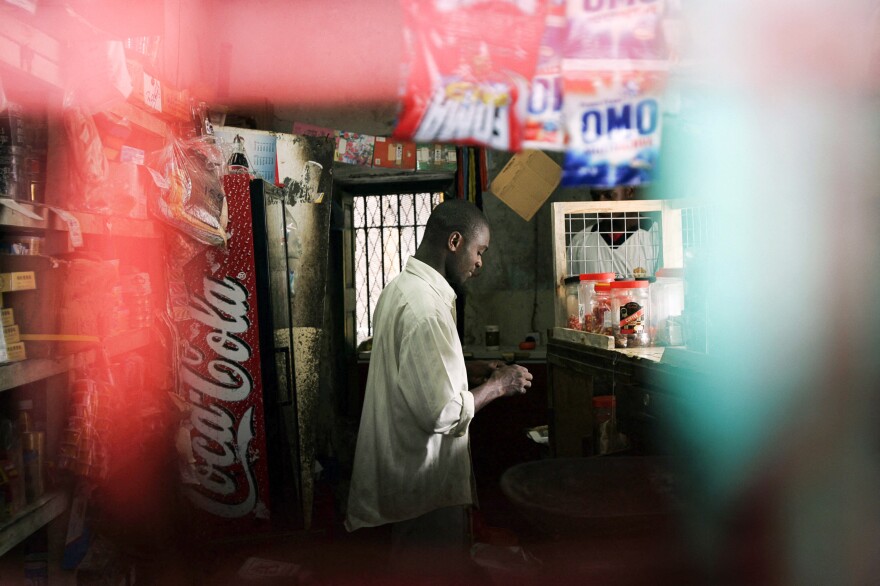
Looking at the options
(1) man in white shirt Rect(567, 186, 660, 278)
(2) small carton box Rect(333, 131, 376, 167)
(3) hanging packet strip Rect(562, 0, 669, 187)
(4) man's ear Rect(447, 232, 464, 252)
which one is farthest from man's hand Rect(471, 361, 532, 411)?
(2) small carton box Rect(333, 131, 376, 167)

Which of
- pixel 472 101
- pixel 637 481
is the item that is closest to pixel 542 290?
pixel 472 101

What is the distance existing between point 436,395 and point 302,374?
1582 millimetres

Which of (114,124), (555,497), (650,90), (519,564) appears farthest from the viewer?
(114,124)

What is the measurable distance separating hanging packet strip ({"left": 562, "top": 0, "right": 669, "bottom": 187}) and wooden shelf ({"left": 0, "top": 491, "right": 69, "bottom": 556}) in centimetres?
208

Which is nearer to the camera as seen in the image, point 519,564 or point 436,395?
point 519,564

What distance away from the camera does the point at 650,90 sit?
1880 millimetres

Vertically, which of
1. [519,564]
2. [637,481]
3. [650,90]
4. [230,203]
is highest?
[650,90]

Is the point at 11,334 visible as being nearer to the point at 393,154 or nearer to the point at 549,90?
the point at 549,90

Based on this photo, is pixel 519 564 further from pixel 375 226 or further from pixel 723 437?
pixel 375 226

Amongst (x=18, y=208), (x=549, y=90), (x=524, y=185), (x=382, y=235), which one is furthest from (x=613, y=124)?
(x=382, y=235)

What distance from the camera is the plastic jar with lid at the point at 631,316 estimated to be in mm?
2357

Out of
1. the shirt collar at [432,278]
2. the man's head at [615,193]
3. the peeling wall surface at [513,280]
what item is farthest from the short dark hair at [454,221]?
the peeling wall surface at [513,280]

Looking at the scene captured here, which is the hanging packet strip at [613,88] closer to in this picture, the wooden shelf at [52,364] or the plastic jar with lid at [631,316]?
the plastic jar with lid at [631,316]

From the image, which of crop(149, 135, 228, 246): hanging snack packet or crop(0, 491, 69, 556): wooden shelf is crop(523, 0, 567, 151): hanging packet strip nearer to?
crop(149, 135, 228, 246): hanging snack packet
